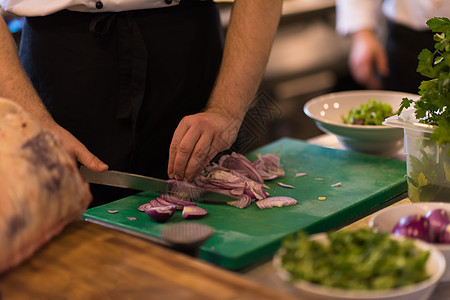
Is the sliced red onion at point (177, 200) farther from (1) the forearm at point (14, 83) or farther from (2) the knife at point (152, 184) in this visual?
(1) the forearm at point (14, 83)

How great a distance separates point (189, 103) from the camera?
6.32 feet

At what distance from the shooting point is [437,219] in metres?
1.18

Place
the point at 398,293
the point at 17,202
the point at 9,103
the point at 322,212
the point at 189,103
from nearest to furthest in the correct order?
the point at 398,293
the point at 17,202
the point at 9,103
the point at 322,212
the point at 189,103

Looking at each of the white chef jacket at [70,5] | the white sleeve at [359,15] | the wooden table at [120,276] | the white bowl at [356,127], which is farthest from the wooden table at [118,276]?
the white sleeve at [359,15]

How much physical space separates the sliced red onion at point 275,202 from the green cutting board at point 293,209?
0.02 meters

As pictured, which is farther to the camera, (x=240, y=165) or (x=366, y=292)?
(x=240, y=165)

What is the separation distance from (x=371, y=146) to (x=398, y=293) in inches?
42.3

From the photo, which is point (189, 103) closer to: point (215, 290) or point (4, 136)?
point (4, 136)

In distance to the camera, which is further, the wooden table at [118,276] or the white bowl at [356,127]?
the white bowl at [356,127]

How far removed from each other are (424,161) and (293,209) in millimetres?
334

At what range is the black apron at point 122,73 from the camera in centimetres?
179

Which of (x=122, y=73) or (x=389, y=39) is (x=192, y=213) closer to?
(x=122, y=73)

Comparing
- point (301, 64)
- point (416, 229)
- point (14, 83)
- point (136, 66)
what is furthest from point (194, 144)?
point (301, 64)

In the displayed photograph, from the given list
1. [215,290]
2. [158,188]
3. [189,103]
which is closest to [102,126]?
[189,103]
